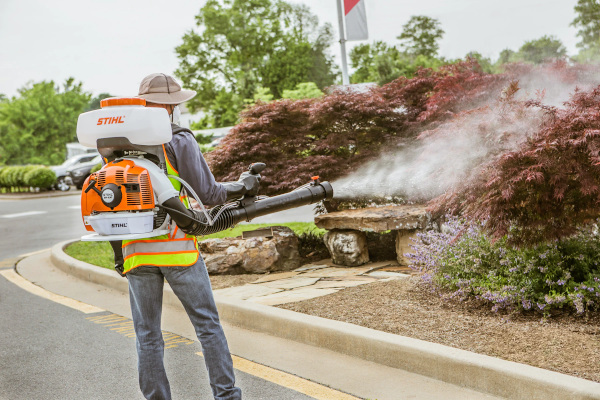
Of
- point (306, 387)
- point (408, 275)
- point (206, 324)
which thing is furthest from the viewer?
point (408, 275)

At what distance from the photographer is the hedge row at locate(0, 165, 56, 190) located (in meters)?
26.4

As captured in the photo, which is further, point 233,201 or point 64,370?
point 64,370

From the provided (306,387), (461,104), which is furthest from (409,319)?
(461,104)

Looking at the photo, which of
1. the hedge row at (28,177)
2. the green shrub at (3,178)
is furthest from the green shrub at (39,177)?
the green shrub at (3,178)

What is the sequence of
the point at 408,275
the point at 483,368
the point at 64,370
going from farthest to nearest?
the point at 408,275 < the point at 64,370 < the point at 483,368

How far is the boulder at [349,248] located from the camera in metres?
7.06

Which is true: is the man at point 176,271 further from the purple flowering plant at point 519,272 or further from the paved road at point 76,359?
the purple flowering plant at point 519,272

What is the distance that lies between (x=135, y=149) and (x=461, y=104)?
4677mm

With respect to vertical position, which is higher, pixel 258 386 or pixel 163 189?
pixel 163 189

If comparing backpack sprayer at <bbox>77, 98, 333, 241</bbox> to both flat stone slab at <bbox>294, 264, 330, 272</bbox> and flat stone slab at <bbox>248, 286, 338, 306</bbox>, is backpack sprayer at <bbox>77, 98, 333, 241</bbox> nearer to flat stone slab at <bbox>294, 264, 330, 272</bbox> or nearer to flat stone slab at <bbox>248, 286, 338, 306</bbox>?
flat stone slab at <bbox>248, 286, 338, 306</bbox>

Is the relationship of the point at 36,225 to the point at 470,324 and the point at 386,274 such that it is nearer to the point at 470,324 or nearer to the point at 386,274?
the point at 386,274

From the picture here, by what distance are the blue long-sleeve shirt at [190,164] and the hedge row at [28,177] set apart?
2546 centimetres

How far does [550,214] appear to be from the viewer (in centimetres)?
423

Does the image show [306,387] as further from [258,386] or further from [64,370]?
[64,370]
